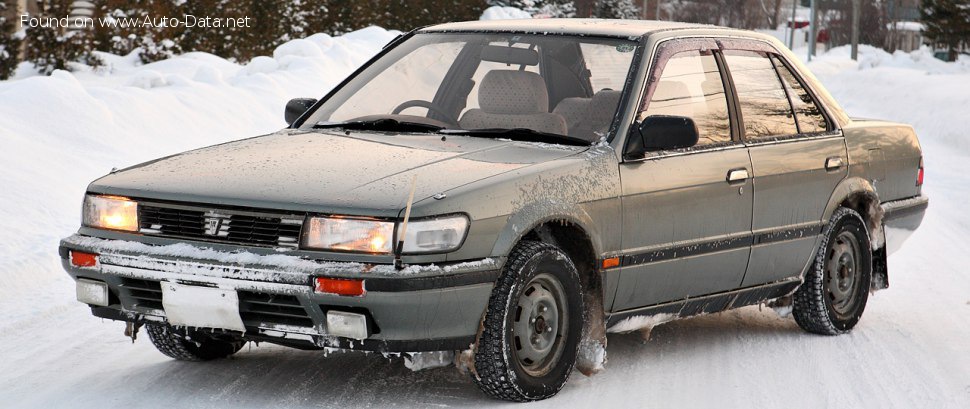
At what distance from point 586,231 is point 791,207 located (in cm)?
165

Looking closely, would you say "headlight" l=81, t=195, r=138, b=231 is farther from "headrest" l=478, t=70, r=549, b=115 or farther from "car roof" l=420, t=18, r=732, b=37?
"car roof" l=420, t=18, r=732, b=37

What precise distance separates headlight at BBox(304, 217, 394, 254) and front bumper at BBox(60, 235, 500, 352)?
2.8 inches

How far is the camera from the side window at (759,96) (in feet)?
22.0

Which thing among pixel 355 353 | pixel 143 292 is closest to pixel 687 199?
pixel 355 353

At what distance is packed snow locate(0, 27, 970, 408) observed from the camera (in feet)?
18.3

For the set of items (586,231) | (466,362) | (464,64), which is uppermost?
(464,64)

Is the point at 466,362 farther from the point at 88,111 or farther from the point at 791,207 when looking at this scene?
the point at 88,111

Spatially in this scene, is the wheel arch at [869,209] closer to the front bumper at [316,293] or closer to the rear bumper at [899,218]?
the rear bumper at [899,218]

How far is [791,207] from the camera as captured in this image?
269 inches

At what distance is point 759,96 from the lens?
6.86 meters

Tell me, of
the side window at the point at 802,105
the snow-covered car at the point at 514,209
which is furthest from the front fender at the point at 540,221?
the side window at the point at 802,105

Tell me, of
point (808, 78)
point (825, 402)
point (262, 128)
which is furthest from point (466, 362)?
point (262, 128)

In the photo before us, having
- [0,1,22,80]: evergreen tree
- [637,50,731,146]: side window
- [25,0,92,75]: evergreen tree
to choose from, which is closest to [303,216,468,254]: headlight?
[637,50,731,146]: side window

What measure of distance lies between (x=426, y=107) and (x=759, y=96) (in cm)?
161
